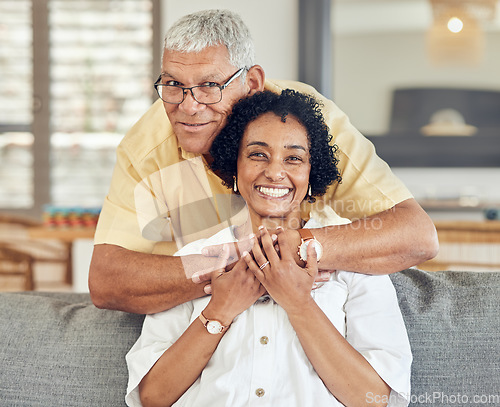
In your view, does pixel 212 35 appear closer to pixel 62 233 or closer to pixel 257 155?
pixel 257 155

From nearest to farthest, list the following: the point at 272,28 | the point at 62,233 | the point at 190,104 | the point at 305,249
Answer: the point at 305,249 → the point at 190,104 → the point at 62,233 → the point at 272,28

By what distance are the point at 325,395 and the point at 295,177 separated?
0.48 meters

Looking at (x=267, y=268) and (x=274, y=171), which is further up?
(x=274, y=171)

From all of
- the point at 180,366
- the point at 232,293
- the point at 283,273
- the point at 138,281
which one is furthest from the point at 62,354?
the point at 283,273

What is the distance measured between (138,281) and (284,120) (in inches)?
20.6

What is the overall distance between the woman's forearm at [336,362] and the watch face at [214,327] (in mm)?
162

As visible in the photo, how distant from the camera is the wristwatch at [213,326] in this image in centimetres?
126

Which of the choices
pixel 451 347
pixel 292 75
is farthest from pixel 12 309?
pixel 292 75

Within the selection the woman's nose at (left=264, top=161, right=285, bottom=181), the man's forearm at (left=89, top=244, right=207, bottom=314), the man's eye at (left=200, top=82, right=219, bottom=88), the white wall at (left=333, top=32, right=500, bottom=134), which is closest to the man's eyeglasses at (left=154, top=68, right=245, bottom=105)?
the man's eye at (left=200, top=82, right=219, bottom=88)

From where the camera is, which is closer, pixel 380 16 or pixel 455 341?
pixel 455 341

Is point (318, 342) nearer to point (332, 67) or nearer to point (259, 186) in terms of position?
point (259, 186)

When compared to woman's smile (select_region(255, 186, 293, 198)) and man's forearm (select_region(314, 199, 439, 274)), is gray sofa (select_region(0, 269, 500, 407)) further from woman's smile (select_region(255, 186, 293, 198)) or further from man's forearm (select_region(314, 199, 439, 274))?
woman's smile (select_region(255, 186, 293, 198))

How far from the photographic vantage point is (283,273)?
1.26 m

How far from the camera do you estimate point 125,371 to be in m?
1.44
